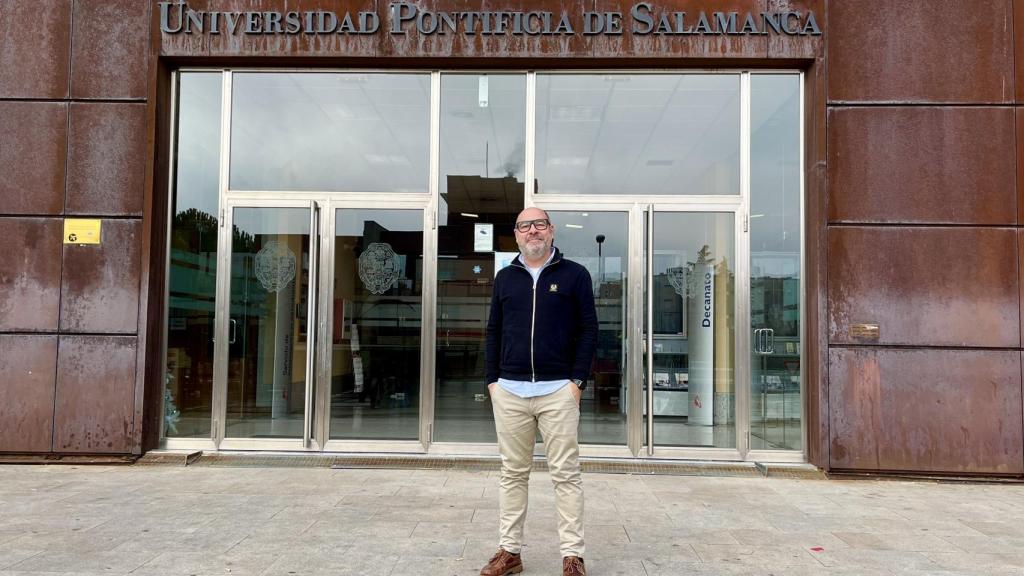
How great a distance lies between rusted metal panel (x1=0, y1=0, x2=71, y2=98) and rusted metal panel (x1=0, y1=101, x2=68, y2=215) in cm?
14

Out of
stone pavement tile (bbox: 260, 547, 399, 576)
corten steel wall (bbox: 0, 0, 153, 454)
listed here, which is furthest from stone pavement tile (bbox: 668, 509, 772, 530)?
corten steel wall (bbox: 0, 0, 153, 454)

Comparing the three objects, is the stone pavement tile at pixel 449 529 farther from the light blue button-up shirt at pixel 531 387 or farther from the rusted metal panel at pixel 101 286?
the rusted metal panel at pixel 101 286

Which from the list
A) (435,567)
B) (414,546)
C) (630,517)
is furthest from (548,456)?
(630,517)

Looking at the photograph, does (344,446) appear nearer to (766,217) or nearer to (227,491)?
(227,491)

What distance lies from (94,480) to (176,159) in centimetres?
300

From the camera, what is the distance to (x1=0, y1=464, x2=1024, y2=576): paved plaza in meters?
4.09

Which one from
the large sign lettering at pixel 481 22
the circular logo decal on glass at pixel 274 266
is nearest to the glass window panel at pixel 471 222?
the large sign lettering at pixel 481 22

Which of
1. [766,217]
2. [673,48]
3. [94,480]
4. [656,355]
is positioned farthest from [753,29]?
[94,480]

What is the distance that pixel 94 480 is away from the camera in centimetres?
610

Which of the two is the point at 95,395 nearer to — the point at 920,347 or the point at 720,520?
the point at 720,520

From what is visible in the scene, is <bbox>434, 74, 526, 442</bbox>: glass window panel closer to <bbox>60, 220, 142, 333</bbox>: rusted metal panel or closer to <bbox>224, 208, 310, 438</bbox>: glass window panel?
<bbox>224, 208, 310, 438</bbox>: glass window panel

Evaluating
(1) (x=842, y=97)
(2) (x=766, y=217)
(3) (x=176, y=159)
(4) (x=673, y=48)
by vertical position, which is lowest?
(2) (x=766, y=217)

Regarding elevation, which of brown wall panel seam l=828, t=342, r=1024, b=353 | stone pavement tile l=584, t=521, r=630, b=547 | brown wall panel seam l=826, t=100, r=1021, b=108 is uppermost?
brown wall panel seam l=826, t=100, r=1021, b=108

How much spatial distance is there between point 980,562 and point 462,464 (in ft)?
13.1
